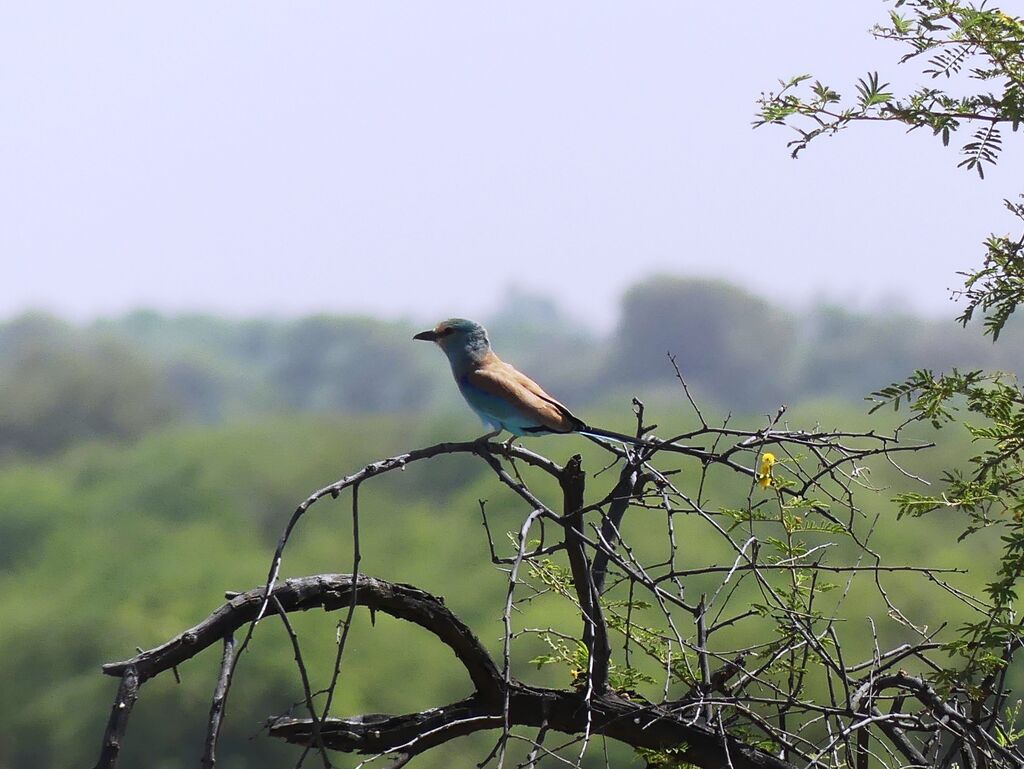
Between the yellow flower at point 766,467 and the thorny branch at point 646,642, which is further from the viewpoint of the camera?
the yellow flower at point 766,467

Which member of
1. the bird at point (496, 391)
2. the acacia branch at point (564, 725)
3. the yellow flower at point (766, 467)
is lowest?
the acacia branch at point (564, 725)

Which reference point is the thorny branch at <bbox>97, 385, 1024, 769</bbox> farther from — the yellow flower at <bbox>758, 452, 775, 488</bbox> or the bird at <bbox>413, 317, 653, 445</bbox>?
the bird at <bbox>413, 317, 653, 445</bbox>

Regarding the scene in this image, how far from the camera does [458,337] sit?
354 centimetres

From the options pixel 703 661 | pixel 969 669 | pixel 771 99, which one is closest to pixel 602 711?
pixel 703 661

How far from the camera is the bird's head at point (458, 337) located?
352 centimetres

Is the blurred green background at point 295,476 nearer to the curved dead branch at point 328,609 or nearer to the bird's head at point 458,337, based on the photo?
the bird's head at point 458,337

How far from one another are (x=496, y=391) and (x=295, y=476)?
1531cm

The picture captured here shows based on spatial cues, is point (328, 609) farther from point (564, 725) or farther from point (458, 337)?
point (458, 337)

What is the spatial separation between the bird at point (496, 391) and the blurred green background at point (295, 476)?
189 inches

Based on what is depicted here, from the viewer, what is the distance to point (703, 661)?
2.37m

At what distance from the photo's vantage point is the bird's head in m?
3.52

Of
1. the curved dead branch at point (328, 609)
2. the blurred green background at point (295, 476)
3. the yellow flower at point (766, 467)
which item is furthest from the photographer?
the blurred green background at point (295, 476)

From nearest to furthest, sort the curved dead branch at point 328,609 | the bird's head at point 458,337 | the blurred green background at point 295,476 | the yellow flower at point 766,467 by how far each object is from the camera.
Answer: the curved dead branch at point 328,609, the yellow flower at point 766,467, the bird's head at point 458,337, the blurred green background at point 295,476

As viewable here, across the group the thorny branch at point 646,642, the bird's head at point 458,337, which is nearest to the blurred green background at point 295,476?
the bird's head at point 458,337
